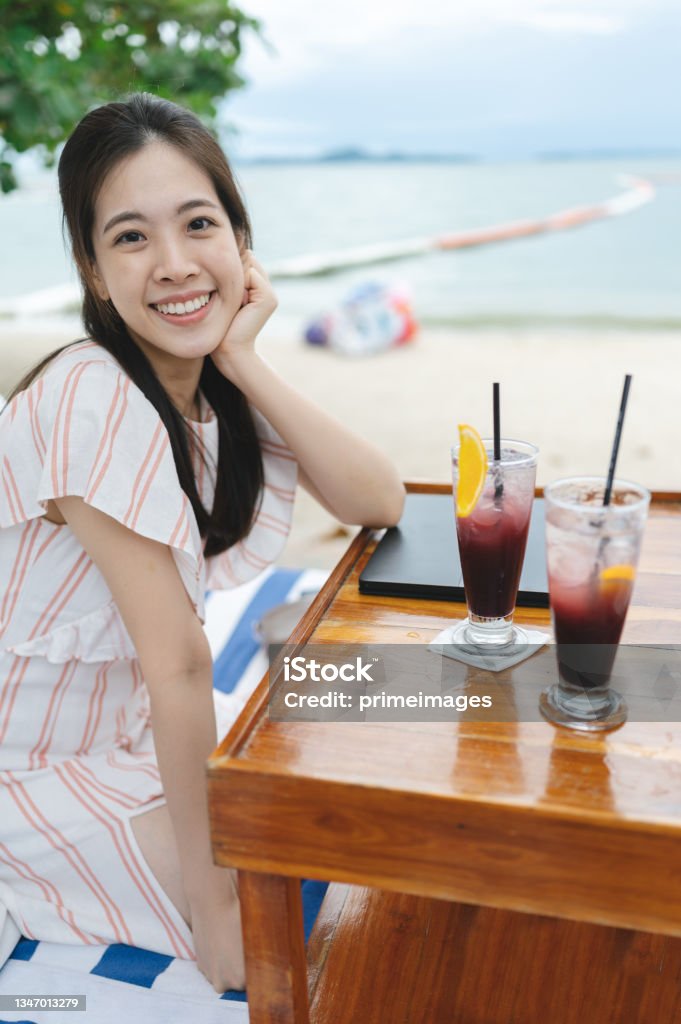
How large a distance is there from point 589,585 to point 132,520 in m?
0.58

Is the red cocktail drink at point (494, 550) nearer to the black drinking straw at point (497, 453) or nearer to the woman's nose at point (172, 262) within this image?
the black drinking straw at point (497, 453)

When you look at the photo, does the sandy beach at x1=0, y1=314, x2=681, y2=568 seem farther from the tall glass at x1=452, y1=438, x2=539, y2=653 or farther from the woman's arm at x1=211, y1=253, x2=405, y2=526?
the tall glass at x1=452, y1=438, x2=539, y2=653

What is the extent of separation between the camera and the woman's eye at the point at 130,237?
1.25 m

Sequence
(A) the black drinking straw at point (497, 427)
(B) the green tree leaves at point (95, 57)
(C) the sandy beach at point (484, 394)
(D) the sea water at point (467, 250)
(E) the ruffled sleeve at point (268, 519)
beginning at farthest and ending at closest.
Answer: (D) the sea water at point (467, 250)
(C) the sandy beach at point (484, 394)
(B) the green tree leaves at point (95, 57)
(E) the ruffled sleeve at point (268, 519)
(A) the black drinking straw at point (497, 427)

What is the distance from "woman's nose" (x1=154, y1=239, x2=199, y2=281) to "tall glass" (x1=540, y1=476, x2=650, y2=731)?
26.4 inches

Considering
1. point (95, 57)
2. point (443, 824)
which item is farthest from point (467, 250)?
point (443, 824)

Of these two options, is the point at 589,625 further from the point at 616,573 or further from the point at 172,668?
the point at 172,668

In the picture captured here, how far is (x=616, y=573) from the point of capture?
79cm

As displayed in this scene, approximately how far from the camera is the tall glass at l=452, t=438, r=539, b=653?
3.10 feet

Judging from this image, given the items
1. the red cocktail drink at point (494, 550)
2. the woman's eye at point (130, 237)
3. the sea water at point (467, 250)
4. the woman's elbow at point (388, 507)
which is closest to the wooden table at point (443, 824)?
the red cocktail drink at point (494, 550)

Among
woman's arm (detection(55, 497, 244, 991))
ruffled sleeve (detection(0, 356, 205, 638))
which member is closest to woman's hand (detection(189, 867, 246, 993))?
woman's arm (detection(55, 497, 244, 991))

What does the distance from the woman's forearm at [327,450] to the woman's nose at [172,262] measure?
16 cm

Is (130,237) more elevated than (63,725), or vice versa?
(130,237)

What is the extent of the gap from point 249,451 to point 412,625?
1.70 ft
